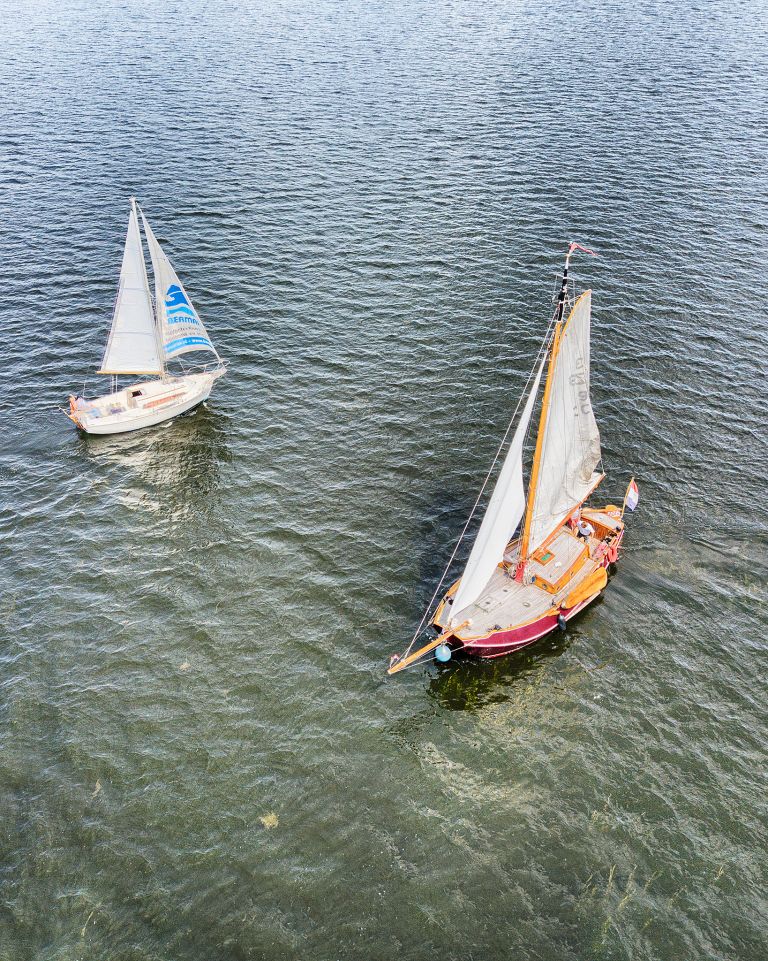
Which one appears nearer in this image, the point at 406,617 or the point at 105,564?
the point at 406,617

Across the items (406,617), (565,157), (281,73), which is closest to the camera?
(406,617)

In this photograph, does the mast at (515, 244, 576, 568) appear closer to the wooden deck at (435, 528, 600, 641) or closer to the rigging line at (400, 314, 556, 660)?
the rigging line at (400, 314, 556, 660)

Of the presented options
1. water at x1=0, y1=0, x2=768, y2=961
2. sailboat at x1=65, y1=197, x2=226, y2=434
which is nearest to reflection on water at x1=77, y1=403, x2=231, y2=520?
water at x1=0, y1=0, x2=768, y2=961

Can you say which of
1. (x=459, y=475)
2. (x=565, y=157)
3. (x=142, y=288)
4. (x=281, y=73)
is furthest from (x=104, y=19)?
(x=459, y=475)

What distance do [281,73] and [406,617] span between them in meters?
105

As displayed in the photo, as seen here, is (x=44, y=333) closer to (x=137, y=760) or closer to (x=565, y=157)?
(x=137, y=760)

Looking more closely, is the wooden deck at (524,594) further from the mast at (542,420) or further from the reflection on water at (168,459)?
the reflection on water at (168,459)

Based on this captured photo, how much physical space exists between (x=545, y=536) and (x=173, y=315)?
106ft

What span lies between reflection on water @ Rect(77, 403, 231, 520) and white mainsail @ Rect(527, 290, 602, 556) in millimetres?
21967

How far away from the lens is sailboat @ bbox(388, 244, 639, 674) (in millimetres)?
37781

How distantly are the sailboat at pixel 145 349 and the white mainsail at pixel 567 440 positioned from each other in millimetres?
27280

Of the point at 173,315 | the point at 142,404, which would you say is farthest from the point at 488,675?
the point at 173,315

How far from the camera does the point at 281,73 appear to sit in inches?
4614

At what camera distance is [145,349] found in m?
56.7
